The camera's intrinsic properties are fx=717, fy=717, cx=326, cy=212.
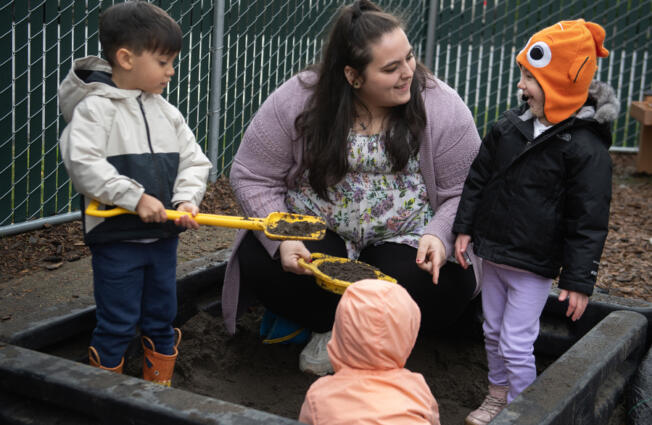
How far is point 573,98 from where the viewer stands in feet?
7.02

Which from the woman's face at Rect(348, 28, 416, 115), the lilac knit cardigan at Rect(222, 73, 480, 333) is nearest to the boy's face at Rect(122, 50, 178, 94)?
the lilac knit cardigan at Rect(222, 73, 480, 333)

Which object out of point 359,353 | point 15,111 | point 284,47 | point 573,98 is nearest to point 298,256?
point 359,353

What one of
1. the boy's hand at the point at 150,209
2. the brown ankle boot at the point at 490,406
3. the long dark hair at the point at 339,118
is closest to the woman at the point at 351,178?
the long dark hair at the point at 339,118

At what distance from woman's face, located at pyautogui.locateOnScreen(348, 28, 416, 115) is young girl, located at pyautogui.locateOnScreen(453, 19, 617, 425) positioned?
338 mm

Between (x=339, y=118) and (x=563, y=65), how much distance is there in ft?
2.56

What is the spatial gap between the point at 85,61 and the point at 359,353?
1.20m

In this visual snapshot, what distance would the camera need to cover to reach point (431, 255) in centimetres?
238

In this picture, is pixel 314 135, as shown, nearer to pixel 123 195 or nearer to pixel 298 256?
pixel 298 256

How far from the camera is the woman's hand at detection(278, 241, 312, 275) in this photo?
239 cm

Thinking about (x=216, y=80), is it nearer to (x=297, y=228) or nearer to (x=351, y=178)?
(x=351, y=178)

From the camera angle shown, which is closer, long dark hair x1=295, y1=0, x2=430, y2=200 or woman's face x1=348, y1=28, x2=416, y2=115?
woman's face x1=348, y1=28, x2=416, y2=115

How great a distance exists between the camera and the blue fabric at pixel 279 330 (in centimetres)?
272

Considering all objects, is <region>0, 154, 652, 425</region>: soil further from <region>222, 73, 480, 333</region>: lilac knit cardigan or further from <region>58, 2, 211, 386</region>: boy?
<region>58, 2, 211, 386</region>: boy

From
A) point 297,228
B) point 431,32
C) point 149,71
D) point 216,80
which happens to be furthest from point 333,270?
point 431,32
